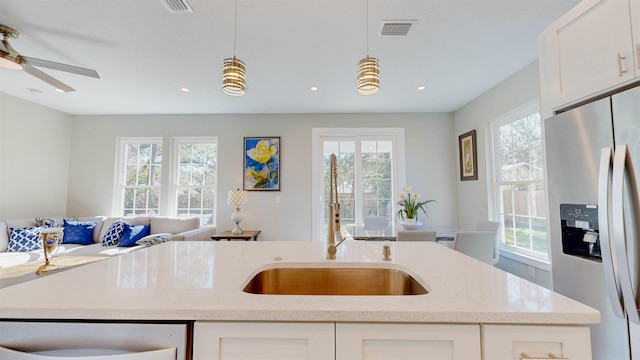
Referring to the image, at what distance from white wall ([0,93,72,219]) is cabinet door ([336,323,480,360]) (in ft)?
17.1

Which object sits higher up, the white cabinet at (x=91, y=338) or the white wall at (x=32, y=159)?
the white wall at (x=32, y=159)

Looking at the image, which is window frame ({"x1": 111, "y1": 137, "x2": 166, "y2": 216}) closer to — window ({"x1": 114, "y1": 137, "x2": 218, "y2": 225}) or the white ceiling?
window ({"x1": 114, "y1": 137, "x2": 218, "y2": 225})

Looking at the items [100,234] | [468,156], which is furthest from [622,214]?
[100,234]

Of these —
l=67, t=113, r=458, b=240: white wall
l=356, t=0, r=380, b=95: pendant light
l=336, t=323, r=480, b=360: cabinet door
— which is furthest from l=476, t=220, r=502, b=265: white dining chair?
l=336, t=323, r=480, b=360: cabinet door

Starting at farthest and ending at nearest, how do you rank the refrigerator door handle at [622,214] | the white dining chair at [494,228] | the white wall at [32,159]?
the white wall at [32,159], the white dining chair at [494,228], the refrigerator door handle at [622,214]

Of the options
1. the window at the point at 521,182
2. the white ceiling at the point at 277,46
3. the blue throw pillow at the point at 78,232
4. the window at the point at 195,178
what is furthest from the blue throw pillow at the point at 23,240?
the window at the point at 521,182

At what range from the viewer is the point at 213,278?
0.95 metres

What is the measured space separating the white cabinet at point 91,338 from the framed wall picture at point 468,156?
4.06 meters

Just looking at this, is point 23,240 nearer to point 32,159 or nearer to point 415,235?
point 32,159

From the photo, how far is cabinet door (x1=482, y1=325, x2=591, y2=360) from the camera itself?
0.67 metres

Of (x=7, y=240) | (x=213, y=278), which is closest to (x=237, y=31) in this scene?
(x=213, y=278)

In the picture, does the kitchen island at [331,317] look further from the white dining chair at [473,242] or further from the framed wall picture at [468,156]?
the framed wall picture at [468,156]

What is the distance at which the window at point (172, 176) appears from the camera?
4555mm

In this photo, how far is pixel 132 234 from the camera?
146 inches
